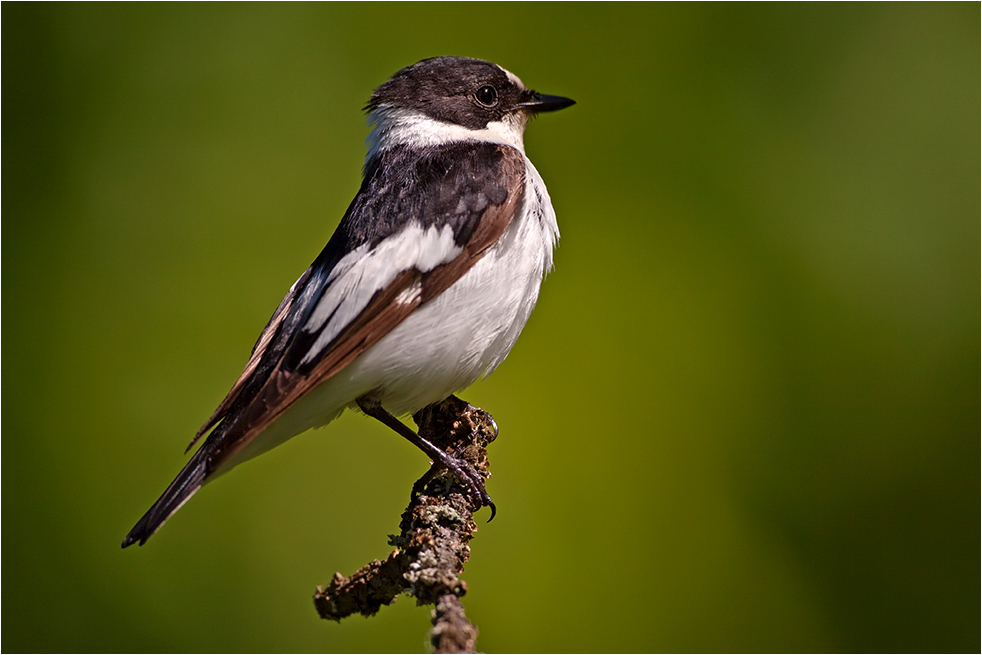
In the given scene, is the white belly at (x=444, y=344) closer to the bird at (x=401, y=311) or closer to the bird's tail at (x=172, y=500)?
the bird at (x=401, y=311)

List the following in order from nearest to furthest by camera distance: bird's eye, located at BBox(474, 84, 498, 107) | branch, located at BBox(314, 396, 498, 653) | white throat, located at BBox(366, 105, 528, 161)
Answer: branch, located at BBox(314, 396, 498, 653)
white throat, located at BBox(366, 105, 528, 161)
bird's eye, located at BBox(474, 84, 498, 107)

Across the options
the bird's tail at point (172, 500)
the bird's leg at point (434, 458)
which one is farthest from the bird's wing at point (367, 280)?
the bird's leg at point (434, 458)

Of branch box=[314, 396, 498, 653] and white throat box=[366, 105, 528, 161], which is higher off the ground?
white throat box=[366, 105, 528, 161]

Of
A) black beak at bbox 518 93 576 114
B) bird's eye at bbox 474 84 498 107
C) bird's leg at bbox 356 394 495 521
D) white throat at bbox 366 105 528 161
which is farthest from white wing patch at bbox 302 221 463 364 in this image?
black beak at bbox 518 93 576 114

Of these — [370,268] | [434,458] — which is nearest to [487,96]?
[370,268]

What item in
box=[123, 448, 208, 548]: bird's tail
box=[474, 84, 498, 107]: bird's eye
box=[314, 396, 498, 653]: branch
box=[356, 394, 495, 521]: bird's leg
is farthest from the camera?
box=[474, 84, 498, 107]: bird's eye

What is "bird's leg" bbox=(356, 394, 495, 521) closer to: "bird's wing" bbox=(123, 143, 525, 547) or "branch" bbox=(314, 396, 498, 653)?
"branch" bbox=(314, 396, 498, 653)

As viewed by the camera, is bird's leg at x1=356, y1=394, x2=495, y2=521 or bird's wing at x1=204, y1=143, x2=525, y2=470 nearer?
bird's wing at x1=204, y1=143, x2=525, y2=470
